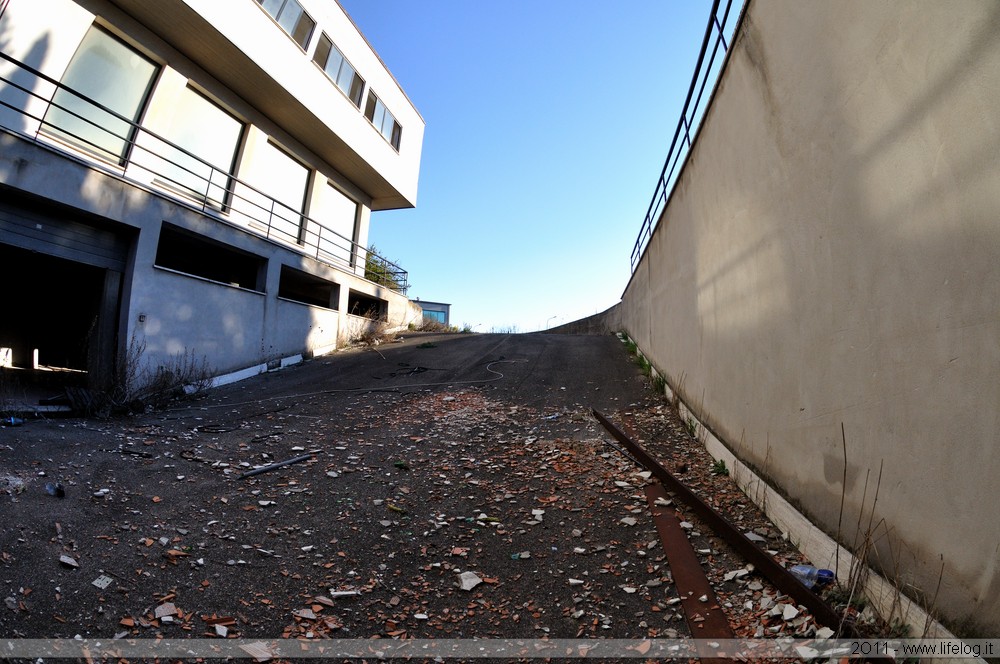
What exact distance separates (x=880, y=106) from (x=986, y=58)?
64 cm

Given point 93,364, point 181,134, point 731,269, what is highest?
point 181,134

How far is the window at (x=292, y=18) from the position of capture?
1198 centimetres

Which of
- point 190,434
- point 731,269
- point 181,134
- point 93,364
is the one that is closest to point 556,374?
point 731,269

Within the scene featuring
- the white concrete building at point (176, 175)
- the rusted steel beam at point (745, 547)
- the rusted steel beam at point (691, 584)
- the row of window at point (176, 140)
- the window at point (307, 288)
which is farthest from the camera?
the window at point (307, 288)

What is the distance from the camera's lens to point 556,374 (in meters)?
10.1

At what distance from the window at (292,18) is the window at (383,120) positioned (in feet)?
11.4

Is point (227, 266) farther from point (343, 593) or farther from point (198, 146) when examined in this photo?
point (343, 593)

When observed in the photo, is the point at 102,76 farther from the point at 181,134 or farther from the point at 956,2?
the point at 956,2

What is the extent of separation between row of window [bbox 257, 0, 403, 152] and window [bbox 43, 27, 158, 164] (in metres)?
3.39

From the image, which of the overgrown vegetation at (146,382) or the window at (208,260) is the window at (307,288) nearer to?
the window at (208,260)

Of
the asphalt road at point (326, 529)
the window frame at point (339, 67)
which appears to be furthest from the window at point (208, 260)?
the window frame at point (339, 67)

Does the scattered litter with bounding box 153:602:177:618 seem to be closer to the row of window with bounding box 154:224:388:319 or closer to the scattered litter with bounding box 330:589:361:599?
the scattered litter with bounding box 330:589:361:599

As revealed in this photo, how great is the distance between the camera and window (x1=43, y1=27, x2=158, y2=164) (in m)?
8.80

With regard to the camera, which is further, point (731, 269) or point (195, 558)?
point (731, 269)
